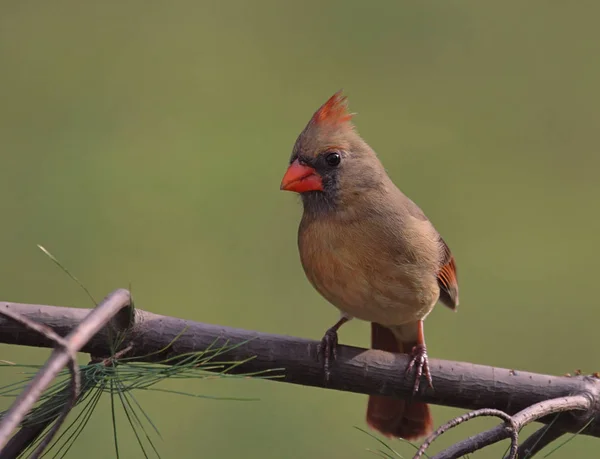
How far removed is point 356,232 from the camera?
8.45ft

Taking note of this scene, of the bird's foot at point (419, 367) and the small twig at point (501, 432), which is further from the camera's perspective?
the bird's foot at point (419, 367)

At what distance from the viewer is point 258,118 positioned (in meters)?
5.66

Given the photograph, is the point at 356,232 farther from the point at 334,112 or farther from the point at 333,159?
the point at 334,112

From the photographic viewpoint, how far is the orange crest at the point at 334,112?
2.56 m

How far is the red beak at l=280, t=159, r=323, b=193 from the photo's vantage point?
2.58m

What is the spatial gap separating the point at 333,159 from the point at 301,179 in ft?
0.36

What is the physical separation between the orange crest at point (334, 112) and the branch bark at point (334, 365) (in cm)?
65

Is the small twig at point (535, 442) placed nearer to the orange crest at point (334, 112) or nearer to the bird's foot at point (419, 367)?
the bird's foot at point (419, 367)

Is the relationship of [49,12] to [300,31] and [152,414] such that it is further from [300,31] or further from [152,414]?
[152,414]

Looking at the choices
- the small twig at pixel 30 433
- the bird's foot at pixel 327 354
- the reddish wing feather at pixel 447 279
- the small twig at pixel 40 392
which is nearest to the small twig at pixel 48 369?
the small twig at pixel 40 392

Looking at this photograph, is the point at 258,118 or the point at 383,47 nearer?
the point at 258,118

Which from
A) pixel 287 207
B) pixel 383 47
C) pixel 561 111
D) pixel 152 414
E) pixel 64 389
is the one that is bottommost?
pixel 152 414

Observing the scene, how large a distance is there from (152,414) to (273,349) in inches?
79.9

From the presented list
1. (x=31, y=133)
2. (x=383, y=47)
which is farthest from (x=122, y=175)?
(x=383, y=47)
